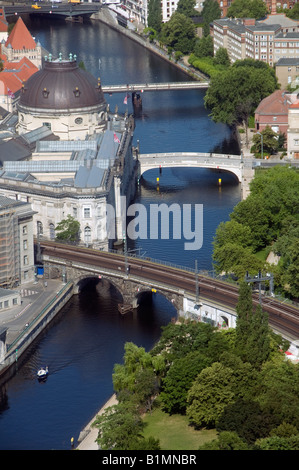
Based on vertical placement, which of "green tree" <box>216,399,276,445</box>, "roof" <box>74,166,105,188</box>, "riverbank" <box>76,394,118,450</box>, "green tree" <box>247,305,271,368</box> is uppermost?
"roof" <box>74,166,105,188</box>

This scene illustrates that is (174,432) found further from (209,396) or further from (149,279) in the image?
(149,279)

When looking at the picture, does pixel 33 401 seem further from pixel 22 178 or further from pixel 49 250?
pixel 22 178

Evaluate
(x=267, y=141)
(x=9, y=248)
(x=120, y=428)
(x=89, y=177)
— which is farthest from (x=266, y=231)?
(x=120, y=428)

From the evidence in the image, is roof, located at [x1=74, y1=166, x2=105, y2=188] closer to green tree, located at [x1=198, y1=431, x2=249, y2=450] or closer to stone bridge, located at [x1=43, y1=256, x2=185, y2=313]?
stone bridge, located at [x1=43, y1=256, x2=185, y2=313]

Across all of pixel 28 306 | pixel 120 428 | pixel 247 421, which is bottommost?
pixel 28 306

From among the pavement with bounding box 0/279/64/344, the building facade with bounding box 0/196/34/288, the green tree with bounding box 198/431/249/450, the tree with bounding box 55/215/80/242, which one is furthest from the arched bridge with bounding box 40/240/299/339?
the green tree with bounding box 198/431/249/450

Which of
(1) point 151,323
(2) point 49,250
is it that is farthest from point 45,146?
(1) point 151,323

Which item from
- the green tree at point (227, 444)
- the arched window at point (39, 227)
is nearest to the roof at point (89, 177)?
the arched window at point (39, 227)
